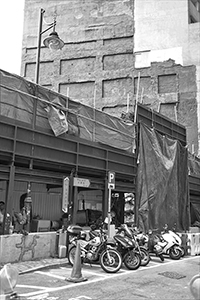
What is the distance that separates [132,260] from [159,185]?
6.47 m

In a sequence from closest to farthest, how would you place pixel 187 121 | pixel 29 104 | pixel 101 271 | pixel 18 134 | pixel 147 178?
1. pixel 101 271
2. pixel 18 134
3. pixel 29 104
4. pixel 147 178
5. pixel 187 121

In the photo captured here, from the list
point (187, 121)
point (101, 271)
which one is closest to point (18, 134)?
point (101, 271)

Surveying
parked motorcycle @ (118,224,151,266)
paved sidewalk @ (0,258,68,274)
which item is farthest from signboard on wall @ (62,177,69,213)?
parked motorcycle @ (118,224,151,266)

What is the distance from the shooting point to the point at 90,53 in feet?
121

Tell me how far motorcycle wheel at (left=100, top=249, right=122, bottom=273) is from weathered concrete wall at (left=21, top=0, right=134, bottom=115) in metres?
27.5

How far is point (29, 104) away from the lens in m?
10.9

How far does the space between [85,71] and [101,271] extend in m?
31.0

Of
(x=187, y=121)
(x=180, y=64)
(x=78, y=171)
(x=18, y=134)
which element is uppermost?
(x=180, y=64)

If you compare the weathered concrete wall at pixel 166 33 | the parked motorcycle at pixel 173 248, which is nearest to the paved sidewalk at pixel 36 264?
the parked motorcycle at pixel 173 248

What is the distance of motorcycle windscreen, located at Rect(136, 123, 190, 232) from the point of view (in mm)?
14281

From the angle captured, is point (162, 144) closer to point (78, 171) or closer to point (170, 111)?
point (78, 171)

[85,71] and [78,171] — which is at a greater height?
[85,71]

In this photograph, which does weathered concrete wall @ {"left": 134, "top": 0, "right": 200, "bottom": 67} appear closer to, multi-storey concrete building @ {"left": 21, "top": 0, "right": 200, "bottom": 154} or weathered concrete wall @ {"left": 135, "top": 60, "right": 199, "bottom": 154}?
multi-storey concrete building @ {"left": 21, "top": 0, "right": 200, "bottom": 154}

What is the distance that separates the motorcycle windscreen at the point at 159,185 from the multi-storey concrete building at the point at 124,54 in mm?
15351
